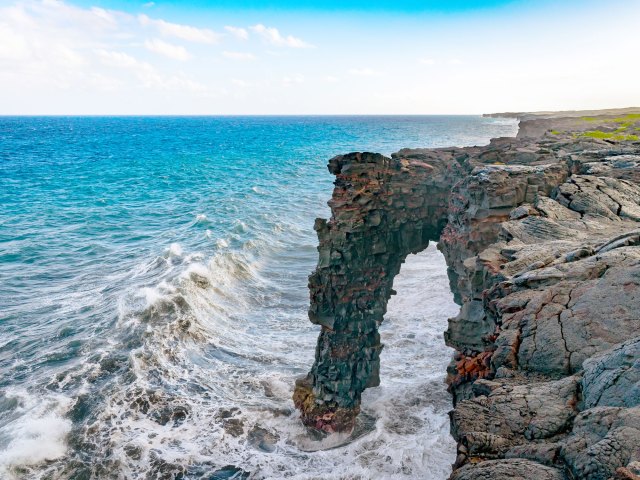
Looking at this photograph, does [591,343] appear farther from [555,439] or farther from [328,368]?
[328,368]

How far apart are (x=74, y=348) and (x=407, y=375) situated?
20.3 m

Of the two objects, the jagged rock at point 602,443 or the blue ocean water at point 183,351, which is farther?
the blue ocean water at point 183,351

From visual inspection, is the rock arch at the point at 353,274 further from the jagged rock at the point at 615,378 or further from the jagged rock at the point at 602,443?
the jagged rock at the point at 602,443

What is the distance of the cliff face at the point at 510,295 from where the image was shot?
7.91 metres

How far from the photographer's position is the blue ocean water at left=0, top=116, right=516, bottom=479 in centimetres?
2169

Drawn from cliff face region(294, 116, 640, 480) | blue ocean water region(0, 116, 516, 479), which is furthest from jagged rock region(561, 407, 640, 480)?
blue ocean water region(0, 116, 516, 479)

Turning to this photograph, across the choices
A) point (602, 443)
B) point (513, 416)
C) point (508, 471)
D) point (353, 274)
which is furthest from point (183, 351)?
point (602, 443)

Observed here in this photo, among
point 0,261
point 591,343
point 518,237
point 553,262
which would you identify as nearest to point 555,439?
point 591,343

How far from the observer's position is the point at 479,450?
321 inches

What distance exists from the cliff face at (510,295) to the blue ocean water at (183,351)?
10.4 feet

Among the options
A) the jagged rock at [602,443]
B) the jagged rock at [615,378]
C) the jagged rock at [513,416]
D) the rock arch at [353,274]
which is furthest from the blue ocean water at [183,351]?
the jagged rock at [602,443]

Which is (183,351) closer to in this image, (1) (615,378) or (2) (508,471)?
(2) (508,471)

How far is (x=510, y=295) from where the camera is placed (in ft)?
40.4

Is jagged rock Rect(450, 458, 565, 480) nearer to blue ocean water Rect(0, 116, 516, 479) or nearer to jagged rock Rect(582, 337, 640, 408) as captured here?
jagged rock Rect(582, 337, 640, 408)
